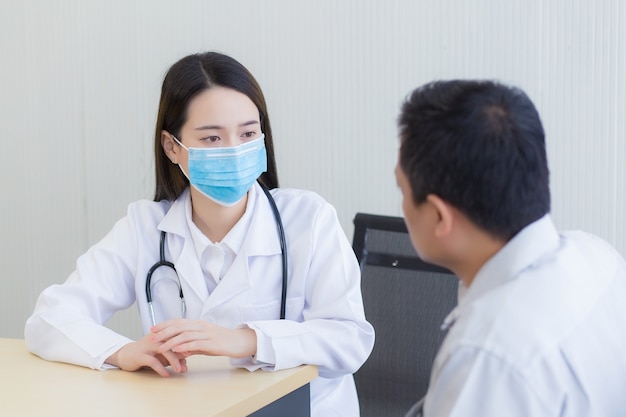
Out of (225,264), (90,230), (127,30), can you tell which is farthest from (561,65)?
(90,230)

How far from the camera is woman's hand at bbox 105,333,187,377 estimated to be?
58.5 inches

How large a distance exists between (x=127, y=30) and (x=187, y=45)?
0.25 metres

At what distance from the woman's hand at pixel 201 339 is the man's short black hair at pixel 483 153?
0.64 metres

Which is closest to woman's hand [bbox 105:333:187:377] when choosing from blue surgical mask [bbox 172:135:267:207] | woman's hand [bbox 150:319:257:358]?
woman's hand [bbox 150:319:257:358]

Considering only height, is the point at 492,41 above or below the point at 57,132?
above

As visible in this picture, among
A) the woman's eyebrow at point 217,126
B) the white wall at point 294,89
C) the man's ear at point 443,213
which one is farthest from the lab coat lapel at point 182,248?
the man's ear at point 443,213

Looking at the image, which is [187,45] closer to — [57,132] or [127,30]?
[127,30]

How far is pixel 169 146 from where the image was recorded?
1921 millimetres

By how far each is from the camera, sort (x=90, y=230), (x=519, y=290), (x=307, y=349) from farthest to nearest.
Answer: (x=90, y=230) < (x=307, y=349) < (x=519, y=290)

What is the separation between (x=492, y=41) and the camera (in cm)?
239

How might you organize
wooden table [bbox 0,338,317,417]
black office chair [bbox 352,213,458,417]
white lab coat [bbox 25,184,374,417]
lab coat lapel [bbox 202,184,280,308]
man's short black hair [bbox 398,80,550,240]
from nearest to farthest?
man's short black hair [bbox 398,80,550,240]
wooden table [bbox 0,338,317,417]
white lab coat [bbox 25,184,374,417]
lab coat lapel [bbox 202,184,280,308]
black office chair [bbox 352,213,458,417]

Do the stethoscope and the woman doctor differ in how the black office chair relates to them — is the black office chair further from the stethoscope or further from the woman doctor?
the stethoscope

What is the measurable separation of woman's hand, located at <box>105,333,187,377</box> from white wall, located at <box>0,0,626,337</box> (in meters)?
0.94

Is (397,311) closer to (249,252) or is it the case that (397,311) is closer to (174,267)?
(249,252)
